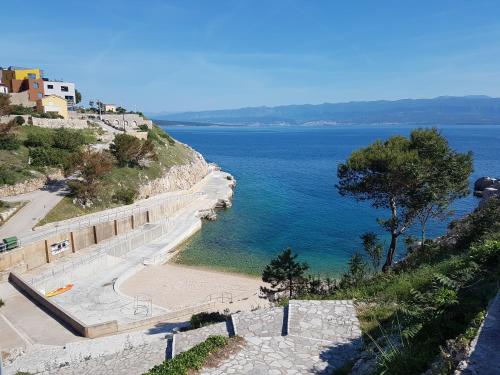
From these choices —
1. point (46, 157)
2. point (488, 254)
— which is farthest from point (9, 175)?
point (488, 254)

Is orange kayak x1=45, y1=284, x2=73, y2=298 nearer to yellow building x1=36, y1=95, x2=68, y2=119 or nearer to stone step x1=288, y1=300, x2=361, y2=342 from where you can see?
stone step x1=288, y1=300, x2=361, y2=342

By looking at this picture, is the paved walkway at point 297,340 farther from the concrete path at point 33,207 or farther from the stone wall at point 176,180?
the stone wall at point 176,180

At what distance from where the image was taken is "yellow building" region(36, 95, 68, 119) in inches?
2373

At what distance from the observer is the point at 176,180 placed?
5200 centimetres

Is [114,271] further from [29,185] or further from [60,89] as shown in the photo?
[60,89]

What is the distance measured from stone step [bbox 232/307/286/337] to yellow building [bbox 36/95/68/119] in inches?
2356

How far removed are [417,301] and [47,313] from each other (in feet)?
59.2

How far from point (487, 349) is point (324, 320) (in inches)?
242

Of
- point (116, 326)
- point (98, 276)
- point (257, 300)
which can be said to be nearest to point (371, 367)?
point (116, 326)

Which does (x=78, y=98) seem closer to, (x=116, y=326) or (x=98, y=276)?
(x=98, y=276)

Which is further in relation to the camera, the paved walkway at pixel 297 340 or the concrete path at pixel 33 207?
the concrete path at pixel 33 207

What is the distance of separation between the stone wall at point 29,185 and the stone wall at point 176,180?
891cm

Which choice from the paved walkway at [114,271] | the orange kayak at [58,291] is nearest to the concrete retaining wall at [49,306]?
the paved walkway at [114,271]

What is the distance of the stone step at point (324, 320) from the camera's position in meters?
10.7
